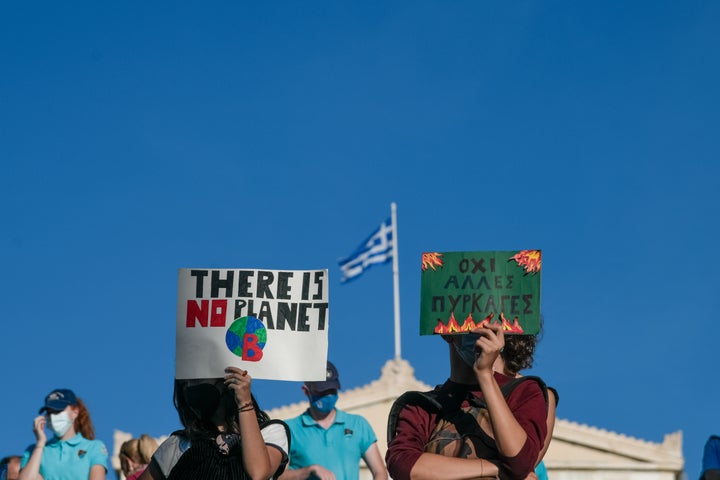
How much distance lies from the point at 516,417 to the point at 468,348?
1.26 feet

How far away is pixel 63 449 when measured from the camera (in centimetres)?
1220

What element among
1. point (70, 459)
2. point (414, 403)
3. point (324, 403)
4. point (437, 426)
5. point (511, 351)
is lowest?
point (70, 459)

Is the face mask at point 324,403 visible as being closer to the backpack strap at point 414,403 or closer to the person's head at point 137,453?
the person's head at point 137,453

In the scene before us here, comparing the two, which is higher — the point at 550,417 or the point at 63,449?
the point at 550,417

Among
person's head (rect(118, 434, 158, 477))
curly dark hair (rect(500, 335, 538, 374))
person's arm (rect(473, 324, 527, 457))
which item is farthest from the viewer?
person's head (rect(118, 434, 158, 477))

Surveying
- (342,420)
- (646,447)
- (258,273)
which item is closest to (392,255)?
(646,447)

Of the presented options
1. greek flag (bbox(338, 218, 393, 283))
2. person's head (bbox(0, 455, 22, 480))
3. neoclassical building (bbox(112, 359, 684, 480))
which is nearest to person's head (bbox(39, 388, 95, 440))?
person's head (bbox(0, 455, 22, 480))

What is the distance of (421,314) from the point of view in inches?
→ 276

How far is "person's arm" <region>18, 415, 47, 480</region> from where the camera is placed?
1212 centimetres

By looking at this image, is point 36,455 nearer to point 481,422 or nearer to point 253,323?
point 253,323

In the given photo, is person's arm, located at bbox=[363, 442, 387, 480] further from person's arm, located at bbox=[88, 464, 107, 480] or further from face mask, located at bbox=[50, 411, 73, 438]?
face mask, located at bbox=[50, 411, 73, 438]

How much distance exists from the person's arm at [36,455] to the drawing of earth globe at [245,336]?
5.43 meters

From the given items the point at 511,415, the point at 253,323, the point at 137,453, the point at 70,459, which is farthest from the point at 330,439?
the point at 511,415

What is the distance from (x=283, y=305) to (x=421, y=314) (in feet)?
2.33
